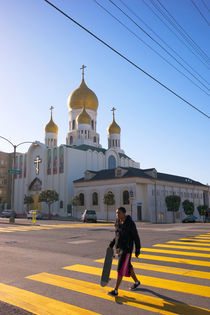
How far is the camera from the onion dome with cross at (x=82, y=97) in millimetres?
64188

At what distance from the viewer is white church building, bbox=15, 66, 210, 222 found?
147 ft

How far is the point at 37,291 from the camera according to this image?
18.8 ft

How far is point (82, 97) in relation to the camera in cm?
6412

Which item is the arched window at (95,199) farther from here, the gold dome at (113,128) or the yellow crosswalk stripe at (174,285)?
the yellow crosswalk stripe at (174,285)

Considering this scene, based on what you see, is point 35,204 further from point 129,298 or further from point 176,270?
point 129,298

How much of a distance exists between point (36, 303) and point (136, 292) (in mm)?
1940

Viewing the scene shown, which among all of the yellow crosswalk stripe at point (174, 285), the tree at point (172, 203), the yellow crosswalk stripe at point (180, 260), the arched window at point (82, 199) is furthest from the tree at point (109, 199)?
the yellow crosswalk stripe at point (174, 285)

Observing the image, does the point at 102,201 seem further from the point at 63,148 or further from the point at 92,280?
the point at 92,280

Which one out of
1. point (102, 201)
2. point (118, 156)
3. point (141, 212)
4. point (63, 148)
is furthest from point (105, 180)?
point (118, 156)

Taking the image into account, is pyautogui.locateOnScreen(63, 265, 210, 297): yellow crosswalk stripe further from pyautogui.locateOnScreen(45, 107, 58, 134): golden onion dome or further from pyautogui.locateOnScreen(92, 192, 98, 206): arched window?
pyautogui.locateOnScreen(45, 107, 58, 134): golden onion dome

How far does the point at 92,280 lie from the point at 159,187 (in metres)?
42.4

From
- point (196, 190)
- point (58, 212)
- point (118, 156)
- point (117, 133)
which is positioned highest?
point (117, 133)

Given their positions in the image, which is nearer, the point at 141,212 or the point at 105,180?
the point at 141,212

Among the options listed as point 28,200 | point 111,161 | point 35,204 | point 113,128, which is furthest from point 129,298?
point 113,128
